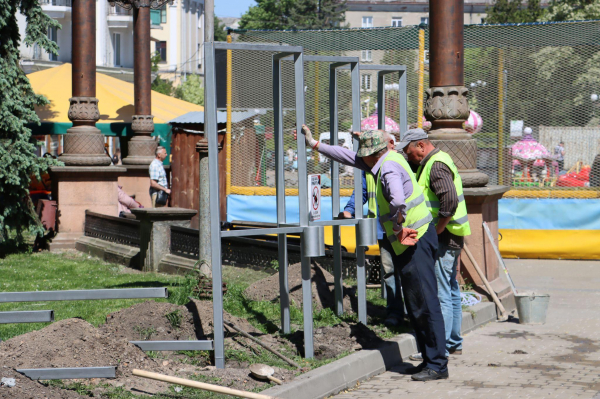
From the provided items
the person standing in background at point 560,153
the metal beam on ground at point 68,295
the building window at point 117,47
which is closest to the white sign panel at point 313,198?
the metal beam on ground at point 68,295

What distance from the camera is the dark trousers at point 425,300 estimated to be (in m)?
6.46

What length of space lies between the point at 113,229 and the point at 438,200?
7.41 m

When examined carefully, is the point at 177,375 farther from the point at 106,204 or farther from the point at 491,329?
the point at 106,204

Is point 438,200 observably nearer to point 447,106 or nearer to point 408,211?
point 408,211

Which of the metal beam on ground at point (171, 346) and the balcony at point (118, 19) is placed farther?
the balcony at point (118, 19)

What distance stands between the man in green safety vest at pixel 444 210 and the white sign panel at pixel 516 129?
6.91 m

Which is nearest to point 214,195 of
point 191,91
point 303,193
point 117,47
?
point 303,193

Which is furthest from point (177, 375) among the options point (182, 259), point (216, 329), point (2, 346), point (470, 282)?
point (182, 259)

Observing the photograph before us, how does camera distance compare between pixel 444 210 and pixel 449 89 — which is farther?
pixel 449 89

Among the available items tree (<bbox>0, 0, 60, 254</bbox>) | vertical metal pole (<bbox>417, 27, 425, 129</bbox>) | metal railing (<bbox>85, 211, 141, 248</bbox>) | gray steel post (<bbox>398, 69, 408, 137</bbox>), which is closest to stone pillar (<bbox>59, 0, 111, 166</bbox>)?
tree (<bbox>0, 0, 60, 254</bbox>)

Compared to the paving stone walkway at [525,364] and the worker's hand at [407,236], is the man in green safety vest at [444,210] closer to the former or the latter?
the paving stone walkway at [525,364]

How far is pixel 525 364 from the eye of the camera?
7039 mm

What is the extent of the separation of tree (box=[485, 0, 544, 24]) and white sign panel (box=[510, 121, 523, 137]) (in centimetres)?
3097

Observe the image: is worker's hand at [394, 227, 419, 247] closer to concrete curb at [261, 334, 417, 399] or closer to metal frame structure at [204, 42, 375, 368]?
metal frame structure at [204, 42, 375, 368]
